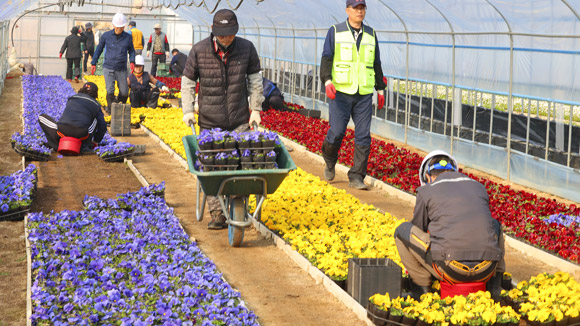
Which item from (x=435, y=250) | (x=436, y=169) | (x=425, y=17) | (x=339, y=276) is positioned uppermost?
(x=425, y=17)

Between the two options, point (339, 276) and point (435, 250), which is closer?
point (435, 250)

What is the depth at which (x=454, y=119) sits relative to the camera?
13.3 meters

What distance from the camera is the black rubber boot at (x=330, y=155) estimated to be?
10352mm

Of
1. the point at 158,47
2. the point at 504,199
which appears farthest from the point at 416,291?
the point at 158,47

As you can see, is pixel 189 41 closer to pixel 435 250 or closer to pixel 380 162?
pixel 380 162

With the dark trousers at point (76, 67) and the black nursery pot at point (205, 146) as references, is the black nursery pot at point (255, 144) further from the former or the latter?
the dark trousers at point (76, 67)

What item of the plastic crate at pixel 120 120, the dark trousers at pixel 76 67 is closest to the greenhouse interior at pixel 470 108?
the plastic crate at pixel 120 120

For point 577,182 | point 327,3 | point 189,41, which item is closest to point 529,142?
point 577,182

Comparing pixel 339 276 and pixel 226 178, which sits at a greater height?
pixel 226 178

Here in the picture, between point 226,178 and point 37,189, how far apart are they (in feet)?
13.5

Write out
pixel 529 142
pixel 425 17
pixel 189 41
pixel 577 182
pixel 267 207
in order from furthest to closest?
pixel 189 41 → pixel 425 17 → pixel 529 142 → pixel 577 182 → pixel 267 207

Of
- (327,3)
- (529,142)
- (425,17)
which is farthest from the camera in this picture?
(327,3)

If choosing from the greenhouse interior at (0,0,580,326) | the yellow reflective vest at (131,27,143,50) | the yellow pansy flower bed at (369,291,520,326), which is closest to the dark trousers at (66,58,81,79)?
the yellow reflective vest at (131,27,143,50)

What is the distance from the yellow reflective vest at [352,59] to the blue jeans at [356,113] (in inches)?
4.1
